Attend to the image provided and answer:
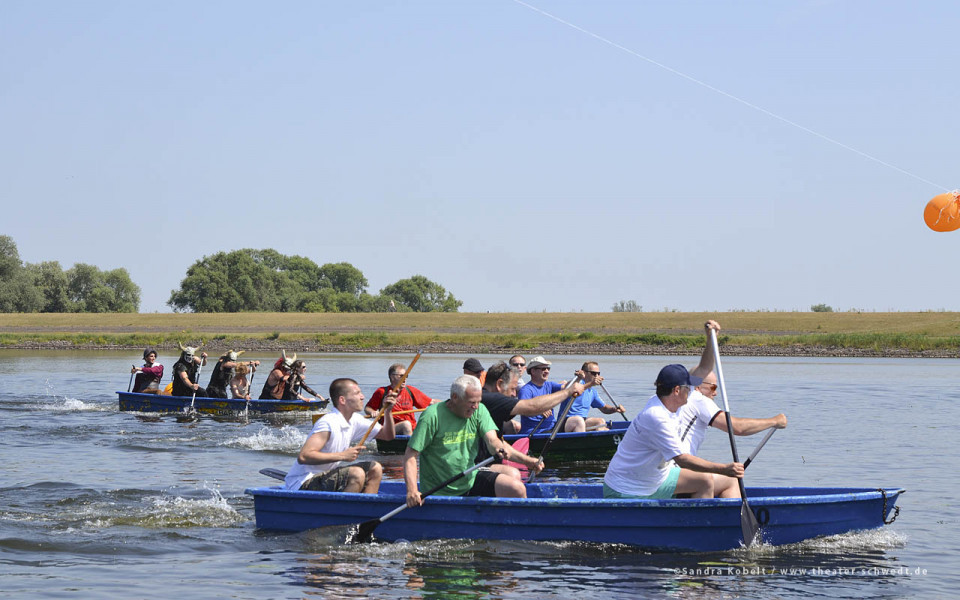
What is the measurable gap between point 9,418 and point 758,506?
697 inches

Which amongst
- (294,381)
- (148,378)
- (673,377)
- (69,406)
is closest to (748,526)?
(673,377)

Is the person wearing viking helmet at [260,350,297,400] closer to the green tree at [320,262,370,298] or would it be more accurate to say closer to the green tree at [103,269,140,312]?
the green tree at [103,269,140,312]

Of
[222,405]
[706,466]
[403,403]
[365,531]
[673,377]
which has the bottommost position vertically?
[365,531]

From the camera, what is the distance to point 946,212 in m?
13.9

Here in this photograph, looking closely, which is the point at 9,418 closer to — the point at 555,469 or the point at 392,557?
the point at 555,469

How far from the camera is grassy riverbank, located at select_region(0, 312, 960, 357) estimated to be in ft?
186

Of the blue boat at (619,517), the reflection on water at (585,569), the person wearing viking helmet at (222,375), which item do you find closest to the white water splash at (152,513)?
the blue boat at (619,517)

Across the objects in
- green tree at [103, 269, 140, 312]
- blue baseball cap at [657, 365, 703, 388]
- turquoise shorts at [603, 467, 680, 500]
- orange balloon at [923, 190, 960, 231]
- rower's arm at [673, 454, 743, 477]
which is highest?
green tree at [103, 269, 140, 312]

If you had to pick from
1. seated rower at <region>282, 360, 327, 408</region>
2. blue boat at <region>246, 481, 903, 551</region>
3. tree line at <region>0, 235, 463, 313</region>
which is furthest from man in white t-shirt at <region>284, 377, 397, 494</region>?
tree line at <region>0, 235, 463, 313</region>

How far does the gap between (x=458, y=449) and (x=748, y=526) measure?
8.46 ft

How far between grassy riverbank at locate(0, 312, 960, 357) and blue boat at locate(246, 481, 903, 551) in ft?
143

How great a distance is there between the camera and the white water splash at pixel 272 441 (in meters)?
17.6

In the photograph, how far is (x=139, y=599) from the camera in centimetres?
816

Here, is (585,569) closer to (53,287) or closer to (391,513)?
(391,513)
